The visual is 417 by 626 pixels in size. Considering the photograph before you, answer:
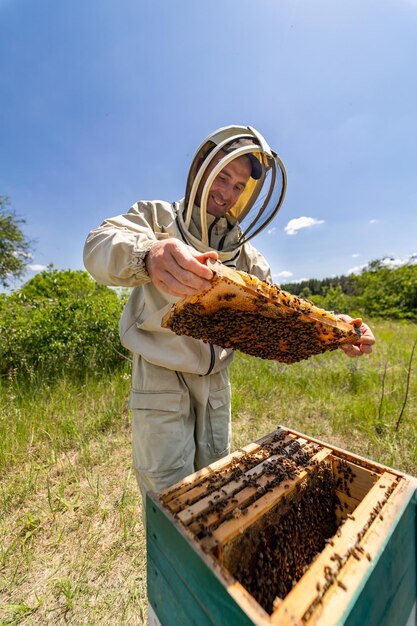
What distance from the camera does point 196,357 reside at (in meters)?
2.27

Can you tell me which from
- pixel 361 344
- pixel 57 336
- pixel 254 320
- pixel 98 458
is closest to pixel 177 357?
pixel 254 320

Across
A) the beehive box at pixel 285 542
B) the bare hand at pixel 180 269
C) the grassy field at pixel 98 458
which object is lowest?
the grassy field at pixel 98 458

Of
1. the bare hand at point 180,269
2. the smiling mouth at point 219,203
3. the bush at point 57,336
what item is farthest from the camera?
the bush at point 57,336

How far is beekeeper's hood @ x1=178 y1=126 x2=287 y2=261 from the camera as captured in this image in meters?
2.21

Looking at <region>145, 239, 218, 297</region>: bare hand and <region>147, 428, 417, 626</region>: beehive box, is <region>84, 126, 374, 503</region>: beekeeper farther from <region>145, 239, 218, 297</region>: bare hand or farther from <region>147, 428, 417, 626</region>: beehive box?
<region>147, 428, 417, 626</region>: beehive box

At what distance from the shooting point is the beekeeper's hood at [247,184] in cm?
221

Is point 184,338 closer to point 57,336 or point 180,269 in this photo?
point 180,269

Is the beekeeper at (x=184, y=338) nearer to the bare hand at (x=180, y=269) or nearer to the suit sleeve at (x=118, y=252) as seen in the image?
the suit sleeve at (x=118, y=252)

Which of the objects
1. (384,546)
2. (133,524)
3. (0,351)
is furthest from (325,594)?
(0,351)

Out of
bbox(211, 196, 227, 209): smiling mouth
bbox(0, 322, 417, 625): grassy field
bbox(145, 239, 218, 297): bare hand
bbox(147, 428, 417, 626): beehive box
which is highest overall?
bbox(211, 196, 227, 209): smiling mouth

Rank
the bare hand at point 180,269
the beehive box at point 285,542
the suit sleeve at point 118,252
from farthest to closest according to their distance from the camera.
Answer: the suit sleeve at point 118,252 < the bare hand at point 180,269 < the beehive box at point 285,542

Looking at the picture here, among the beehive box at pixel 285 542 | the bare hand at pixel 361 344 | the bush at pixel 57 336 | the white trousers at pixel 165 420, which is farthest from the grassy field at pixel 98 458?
the bare hand at pixel 361 344

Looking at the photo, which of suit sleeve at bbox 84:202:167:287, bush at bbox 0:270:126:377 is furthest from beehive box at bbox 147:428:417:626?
bush at bbox 0:270:126:377

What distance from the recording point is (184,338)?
2.26 m
